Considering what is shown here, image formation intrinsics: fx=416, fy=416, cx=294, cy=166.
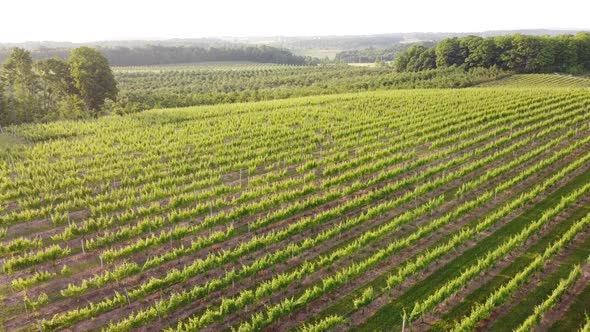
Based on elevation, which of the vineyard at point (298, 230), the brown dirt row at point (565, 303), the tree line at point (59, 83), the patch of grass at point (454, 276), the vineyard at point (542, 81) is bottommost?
the brown dirt row at point (565, 303)

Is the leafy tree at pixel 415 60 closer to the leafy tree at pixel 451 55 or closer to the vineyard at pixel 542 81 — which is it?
the leafy tree at pixel 451 55

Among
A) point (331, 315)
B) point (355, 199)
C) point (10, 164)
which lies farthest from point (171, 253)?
point (10, 164)

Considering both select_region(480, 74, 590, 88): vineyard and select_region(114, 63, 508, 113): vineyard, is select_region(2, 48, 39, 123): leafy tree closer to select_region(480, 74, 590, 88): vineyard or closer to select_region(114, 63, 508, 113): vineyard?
select_region(114, 63, 508, 113): vineyard

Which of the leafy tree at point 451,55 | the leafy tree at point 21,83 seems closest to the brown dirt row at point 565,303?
the leafy tree at point 21,83

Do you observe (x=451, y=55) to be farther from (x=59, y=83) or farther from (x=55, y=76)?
(x=55, y=76)

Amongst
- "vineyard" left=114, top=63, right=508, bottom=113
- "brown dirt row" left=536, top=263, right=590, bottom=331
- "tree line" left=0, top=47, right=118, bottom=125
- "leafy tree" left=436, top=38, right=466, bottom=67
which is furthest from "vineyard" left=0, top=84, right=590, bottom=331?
"leafy tree" left=436, top=38, right=466, bottom=67

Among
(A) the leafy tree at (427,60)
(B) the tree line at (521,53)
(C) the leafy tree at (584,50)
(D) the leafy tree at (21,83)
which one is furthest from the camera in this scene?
(A) the leafy tree at (427,60)

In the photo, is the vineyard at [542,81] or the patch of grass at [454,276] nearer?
the patch of grass at [454,276]
